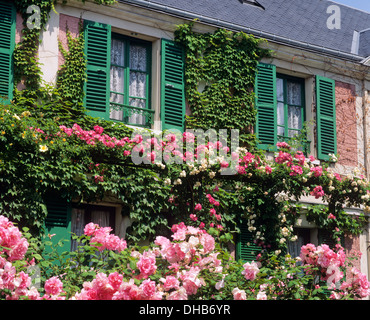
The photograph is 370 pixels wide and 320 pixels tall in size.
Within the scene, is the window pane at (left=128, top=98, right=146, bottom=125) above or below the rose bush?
above

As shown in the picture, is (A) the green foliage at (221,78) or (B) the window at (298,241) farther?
(B) the window at (298,241)

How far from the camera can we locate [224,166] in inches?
362

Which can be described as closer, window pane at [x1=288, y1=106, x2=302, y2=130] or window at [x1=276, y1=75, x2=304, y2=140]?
window at [x1=276, y1=75, x2=304, y2=140]

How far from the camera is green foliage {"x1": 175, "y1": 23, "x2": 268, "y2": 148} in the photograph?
406 inches

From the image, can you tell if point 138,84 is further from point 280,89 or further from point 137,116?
point 280,89

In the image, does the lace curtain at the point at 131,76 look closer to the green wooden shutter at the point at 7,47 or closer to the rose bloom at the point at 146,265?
the green wooden shutter at the point at 7,47

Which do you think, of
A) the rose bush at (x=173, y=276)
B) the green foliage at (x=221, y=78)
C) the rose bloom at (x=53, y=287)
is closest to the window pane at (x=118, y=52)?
the green foliage at (x=221, y=78)

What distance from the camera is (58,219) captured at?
8.70 metres

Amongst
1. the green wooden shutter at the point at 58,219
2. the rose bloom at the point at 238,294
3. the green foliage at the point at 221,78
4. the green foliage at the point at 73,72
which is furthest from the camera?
the green foliage at the point at 221,78

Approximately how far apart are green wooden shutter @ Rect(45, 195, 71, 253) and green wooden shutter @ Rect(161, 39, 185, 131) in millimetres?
2157

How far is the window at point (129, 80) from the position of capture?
386 inches

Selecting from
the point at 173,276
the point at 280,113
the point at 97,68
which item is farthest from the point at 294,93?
the point at 173,276

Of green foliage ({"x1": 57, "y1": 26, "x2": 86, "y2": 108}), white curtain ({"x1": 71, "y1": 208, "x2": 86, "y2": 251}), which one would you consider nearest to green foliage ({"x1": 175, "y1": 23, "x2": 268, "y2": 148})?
green foliage ({"x1": 57, "y1": 26, "x2": 86, "y2": 108})

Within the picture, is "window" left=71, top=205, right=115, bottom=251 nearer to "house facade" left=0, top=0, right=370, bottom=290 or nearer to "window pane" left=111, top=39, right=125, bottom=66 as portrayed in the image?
"house facade" left=0, top=0, right=370, bottom=290
